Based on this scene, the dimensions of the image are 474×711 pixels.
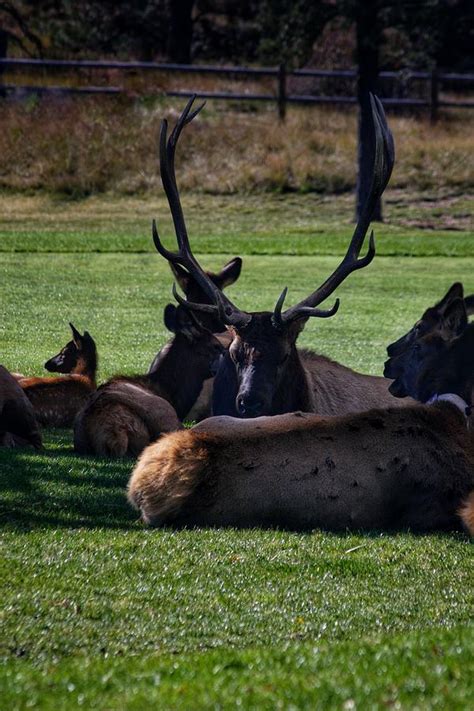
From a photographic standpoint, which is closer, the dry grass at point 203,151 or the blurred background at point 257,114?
the blurred background at point 257,114

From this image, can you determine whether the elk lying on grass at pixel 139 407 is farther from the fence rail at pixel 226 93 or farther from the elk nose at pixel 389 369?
the fence rail at pixel 226 93

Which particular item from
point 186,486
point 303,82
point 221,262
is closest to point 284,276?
point 221,262

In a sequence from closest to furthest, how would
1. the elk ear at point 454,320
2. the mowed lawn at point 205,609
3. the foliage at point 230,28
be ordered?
the mowed lawn at point 205,609, the elk ear at point 454,320, the foliage at point 230,28

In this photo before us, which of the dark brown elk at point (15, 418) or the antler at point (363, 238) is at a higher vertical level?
the antler at point (363, 238)

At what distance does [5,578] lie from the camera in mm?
5512

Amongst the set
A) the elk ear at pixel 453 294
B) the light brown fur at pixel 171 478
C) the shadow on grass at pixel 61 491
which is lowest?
the shadow on grass at pixel 61 491

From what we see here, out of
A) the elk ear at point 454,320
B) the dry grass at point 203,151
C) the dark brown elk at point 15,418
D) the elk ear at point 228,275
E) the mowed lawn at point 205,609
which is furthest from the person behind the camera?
the dry grass at point 203,151

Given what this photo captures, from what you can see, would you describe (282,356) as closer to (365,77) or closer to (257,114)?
(365,77)

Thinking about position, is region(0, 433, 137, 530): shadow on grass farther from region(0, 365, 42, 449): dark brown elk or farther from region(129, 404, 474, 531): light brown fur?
region(129, 404, 474, 531): light brown fur

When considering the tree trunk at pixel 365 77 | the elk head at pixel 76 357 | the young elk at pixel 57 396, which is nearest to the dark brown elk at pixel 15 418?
the young elk at pixel 57 396

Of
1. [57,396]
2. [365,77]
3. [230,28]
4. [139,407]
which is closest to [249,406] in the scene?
[139,407]

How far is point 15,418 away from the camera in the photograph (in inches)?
373

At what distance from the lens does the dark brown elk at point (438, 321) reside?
395 inches

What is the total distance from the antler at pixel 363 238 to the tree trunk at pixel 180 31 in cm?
3668
